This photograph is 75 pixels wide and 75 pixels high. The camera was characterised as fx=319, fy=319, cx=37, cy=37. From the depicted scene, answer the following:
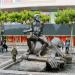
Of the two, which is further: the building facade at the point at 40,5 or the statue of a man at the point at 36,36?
the building facade at the point at 40,5

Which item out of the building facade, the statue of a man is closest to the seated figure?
the statue of a man

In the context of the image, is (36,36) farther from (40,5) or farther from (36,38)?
(40,5)

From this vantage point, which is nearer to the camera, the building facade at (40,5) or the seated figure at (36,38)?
the seated figure at (36,38)

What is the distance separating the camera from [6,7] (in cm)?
5291

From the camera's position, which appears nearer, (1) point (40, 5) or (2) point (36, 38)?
(2) point (36, 38)

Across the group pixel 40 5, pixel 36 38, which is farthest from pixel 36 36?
pixel 40 5

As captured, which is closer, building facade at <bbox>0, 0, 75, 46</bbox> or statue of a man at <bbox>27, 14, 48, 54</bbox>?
statue of a man at <bbox>27, 14, 48, 54</bbox>

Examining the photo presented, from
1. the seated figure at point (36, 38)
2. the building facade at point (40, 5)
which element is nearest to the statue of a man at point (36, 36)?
the seated figure at point (36, 38)

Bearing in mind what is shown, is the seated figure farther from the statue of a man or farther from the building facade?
the building facade

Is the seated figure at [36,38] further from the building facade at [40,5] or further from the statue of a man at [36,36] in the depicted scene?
the building facade at [40,5]

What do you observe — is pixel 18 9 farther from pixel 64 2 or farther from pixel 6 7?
pixel 64 2

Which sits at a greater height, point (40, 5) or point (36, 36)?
point (40, 5)

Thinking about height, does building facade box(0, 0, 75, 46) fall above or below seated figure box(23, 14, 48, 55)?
above

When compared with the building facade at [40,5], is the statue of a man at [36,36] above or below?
below
